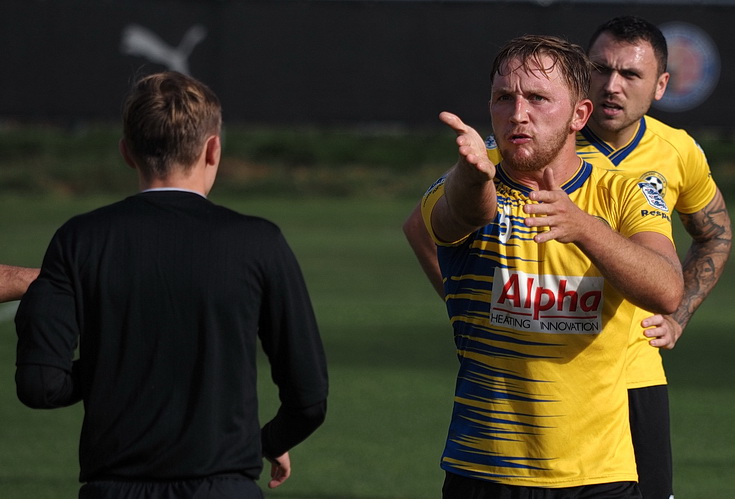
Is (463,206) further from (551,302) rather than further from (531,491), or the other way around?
(531,491)

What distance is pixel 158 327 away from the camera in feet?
11.9

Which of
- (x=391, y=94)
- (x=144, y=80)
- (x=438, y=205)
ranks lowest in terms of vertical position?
(x=438, y=205)

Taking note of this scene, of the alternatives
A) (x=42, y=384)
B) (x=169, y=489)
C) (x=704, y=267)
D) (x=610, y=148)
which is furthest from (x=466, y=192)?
(x=704, y=267)

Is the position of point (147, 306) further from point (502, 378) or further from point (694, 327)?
point (694, 327)

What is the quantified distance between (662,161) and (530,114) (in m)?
1.78

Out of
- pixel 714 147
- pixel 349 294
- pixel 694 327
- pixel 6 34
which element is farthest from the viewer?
pixel 714 147

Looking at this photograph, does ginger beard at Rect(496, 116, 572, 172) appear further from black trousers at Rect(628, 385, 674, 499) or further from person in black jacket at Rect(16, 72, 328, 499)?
black trousers at Rect(628, 385, 674, 499)

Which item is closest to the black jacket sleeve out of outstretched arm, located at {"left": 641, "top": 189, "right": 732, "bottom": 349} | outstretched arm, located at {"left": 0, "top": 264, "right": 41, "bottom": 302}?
outstretched arm, located at {"left": 0, "top": 264, "right": 41, "bottom": 302}

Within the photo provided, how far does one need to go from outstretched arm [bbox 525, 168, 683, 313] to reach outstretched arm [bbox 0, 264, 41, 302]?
166 cm

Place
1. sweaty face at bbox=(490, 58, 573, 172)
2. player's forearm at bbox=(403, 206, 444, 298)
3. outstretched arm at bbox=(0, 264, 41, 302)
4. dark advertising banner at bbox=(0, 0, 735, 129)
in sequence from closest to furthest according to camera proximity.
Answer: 1. sweaty face at bbox=(490, 58, 573, 172)
2. outstretched arm at bbox=(0, 264, 41, 302)
3. player's forearm at bbox=(403, 206, 444, 298)
4. dark advertising banner at bbox=(0, 0, 735, 129)

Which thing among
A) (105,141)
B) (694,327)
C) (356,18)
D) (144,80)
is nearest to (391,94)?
(356,18)

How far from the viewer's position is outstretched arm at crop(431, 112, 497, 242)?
3701 mm

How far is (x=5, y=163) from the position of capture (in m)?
27.7

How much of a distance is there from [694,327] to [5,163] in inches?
697
